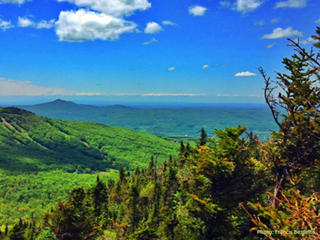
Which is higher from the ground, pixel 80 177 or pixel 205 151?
pixel 205 151

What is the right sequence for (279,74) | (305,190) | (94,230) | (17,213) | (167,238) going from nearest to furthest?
(279,74) < (305,190) < (94,230) < (167,238) < (17,213)

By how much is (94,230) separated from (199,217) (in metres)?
9.24

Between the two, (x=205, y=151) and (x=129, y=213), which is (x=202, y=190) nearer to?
(x=205, y=151)

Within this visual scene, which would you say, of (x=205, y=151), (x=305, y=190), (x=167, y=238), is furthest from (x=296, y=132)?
(x=167, y=238)

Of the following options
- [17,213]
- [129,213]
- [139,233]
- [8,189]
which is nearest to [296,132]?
[139,233]

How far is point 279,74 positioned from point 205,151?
6.59 meters

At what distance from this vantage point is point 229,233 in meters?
12.4

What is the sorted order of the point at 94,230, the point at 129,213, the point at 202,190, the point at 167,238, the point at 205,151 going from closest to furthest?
the point at 202,190 < the point at 205,151 < the point at 94,230 < the point at 167,238 < the point at 129,213

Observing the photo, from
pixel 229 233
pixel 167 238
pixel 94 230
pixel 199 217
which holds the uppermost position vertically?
pixel 199 217

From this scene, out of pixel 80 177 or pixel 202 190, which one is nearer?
pixel 202 190

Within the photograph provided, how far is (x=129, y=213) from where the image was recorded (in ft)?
110

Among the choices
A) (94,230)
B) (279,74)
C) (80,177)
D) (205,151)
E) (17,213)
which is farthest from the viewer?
(80,177)

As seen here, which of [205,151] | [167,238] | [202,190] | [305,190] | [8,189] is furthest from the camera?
[8,189]

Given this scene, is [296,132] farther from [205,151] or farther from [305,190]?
[205,151]
